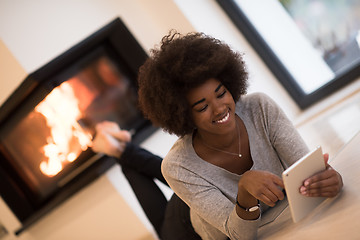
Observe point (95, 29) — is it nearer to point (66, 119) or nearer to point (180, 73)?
point (66, 119)

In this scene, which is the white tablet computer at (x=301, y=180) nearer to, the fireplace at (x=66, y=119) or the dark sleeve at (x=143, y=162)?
the dark sleeve at (x=143, y=162)

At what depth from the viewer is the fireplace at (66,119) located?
2.61 metres

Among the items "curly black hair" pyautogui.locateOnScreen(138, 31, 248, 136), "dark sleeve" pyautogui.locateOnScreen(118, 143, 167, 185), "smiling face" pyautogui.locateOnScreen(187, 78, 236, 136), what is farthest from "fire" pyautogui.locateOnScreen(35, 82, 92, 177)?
"smiling face" pyautogui.locateOnScreen(187, 78, 236, 136)

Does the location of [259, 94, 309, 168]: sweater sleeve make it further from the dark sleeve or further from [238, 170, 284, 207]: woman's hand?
the dark sleeve

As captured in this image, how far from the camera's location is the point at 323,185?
100 cm

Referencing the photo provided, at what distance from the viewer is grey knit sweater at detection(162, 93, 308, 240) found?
4.04ft

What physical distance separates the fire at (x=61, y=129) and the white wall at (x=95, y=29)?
228 millimetres

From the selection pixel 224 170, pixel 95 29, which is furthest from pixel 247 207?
pixel 95 29

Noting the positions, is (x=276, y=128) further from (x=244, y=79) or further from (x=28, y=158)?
(x=28, y=158)

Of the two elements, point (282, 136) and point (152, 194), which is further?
point (152, 194)

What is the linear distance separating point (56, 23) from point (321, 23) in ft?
6.21

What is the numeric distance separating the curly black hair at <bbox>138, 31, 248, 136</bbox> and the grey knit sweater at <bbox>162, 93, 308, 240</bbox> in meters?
0.12

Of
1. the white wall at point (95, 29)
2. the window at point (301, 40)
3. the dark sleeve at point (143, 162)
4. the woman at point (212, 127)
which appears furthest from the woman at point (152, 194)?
the window at point (301, 40)

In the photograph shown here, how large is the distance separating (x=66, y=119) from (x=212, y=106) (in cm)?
167
